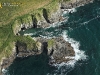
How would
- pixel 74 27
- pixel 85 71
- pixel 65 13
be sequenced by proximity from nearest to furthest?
1. pixel 85 71
2. pixel 74 27
3. pixel 65 13

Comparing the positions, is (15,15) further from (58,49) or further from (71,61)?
(71,61)

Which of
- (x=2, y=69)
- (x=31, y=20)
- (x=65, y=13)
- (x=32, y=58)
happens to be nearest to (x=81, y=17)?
(x=65, y=13)

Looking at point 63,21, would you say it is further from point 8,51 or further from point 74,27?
point 8,51

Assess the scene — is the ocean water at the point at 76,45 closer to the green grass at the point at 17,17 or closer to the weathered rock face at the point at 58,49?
the weathered rock face at the point at 58,49

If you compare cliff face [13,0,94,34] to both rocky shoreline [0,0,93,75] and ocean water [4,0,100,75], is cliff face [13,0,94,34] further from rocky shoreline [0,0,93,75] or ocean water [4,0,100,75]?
rocky shoreline [0,0,93,75]

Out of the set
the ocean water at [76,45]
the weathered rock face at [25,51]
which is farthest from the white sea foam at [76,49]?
the weathered rock face at [25,51]

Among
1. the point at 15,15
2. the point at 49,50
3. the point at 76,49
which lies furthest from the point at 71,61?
the point at 15,15

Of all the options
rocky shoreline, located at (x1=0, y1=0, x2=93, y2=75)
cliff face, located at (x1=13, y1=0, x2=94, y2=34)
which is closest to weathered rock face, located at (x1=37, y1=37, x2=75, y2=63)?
rocky shoreline, located at (x1=0, y1=0, x2=93, y2=75)
